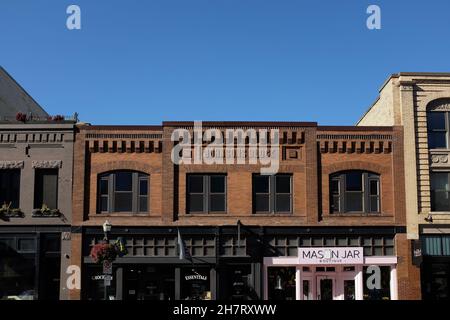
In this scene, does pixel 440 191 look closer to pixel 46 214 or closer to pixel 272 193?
pixel 272 193

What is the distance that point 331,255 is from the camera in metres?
25.2

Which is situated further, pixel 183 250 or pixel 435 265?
pixel 435 265

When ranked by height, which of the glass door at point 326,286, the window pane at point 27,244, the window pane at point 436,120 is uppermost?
the window pane at point 436,120

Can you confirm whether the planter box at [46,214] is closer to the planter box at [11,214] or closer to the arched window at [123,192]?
the planter box at [11,214]

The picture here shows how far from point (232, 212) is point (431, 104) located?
1046 cm

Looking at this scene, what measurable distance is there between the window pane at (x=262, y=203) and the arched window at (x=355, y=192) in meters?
2.93

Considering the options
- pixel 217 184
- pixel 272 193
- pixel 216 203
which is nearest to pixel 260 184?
pixel 272 193

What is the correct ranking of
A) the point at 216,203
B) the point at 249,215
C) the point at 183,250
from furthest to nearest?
the point at 216,203 → the point at 249,215 → the point at 183,250

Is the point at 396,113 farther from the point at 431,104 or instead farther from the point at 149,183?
the point at 149,183

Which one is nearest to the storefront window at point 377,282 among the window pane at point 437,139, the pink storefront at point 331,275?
the pink storefront at point 331,275

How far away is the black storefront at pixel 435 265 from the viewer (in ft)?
82.8

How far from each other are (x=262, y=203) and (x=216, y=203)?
6.78 ft

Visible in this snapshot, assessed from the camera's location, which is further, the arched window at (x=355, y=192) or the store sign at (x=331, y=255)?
the arched window at (x=355, y=192)
